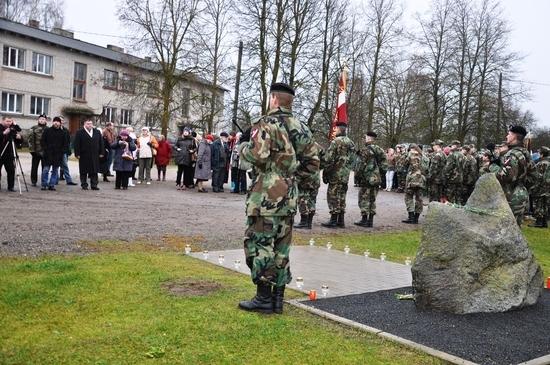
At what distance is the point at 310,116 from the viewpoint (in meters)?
35.8

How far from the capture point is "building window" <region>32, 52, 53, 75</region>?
149 ft

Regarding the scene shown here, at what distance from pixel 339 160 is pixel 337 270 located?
4778mm

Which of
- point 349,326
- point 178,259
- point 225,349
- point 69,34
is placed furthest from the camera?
point 69,34

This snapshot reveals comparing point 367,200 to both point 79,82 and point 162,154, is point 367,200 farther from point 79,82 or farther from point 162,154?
point 79,82

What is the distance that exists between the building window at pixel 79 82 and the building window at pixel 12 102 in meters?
5.49

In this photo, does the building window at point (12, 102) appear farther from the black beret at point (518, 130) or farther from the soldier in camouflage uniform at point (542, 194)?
the black beret at point (518, 130)

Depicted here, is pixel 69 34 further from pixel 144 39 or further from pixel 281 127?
pixel 281 127

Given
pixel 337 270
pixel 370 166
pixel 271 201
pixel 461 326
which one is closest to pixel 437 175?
pixel 370 166

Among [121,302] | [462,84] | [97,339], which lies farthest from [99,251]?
[462,84]

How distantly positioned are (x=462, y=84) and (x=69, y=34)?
107 ft

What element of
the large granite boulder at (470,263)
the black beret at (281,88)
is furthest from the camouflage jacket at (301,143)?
the large granite boulder at (470,263)

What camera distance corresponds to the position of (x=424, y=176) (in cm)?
1515

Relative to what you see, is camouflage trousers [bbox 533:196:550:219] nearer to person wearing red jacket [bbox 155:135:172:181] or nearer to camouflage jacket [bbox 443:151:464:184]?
camouflage jacket [bbox 443:151:464:184]

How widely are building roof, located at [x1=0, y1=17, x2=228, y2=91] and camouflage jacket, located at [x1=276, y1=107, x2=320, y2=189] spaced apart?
33178mm
